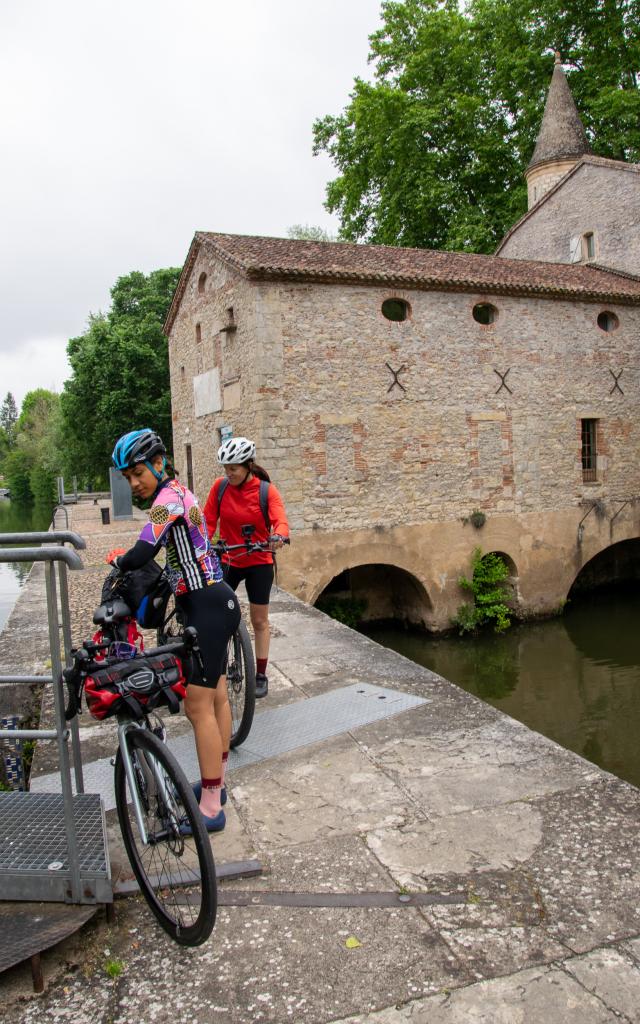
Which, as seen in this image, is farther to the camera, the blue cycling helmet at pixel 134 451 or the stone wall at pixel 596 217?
the stone wall at pixel 596 217

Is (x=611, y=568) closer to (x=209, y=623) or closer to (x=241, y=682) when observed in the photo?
(x=241, y=682)

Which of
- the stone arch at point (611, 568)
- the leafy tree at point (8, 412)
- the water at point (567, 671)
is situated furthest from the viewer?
the leafy tree at point (8, 412)

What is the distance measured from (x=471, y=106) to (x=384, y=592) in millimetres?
18880

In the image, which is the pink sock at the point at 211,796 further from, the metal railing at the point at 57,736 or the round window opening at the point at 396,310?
the round window opening at the point at 396,310

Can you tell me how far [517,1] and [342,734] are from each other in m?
29.9

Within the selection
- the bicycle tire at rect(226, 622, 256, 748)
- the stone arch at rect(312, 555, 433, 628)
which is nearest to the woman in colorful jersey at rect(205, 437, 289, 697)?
the bicycle tire at rect(226, 622, 256, 748)

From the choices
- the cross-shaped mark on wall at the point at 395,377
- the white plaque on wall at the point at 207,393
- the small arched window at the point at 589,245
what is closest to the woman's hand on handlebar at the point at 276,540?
the cross-shaped mark on wall at the point at 395,377

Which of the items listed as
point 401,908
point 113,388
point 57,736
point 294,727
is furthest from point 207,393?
point 401,908

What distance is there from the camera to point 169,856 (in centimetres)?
266

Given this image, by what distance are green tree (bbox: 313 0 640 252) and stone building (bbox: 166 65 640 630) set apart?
344 inches

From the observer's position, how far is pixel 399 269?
15023mm

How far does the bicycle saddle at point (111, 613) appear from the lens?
9.26ft

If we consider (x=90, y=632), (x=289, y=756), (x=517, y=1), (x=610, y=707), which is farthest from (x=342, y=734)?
(x=517, y=1)

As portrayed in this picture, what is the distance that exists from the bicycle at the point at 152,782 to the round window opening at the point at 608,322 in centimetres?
1711
